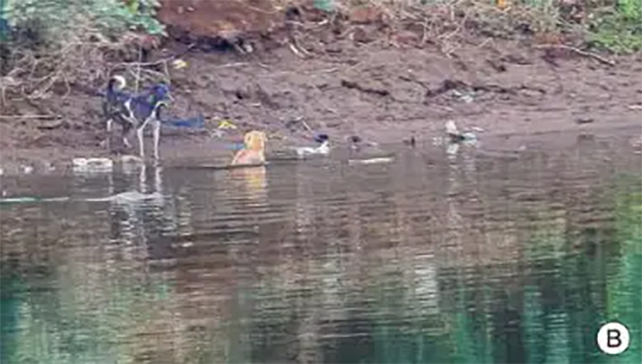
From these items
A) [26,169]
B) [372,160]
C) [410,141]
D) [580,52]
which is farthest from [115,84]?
[580,52]

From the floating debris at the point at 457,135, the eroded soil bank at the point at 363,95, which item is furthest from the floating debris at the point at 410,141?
the floating debris at the point at 457,135

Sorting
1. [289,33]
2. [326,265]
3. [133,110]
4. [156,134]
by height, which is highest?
[289,33]

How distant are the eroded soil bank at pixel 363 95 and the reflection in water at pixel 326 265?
208 centimetres

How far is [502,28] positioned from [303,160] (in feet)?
19.0

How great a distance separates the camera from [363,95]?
22016mm

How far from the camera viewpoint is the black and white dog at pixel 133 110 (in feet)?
64.3

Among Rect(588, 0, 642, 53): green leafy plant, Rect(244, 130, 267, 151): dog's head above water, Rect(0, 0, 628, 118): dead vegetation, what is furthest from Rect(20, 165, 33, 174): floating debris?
Rect(588, 0, 642, 53): green leafy plant

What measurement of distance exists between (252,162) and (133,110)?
1.57 m

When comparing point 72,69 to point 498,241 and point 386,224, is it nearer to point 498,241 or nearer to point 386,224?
point 386,224

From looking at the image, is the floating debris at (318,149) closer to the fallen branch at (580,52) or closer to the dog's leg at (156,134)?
the dog's leg at (156,134)

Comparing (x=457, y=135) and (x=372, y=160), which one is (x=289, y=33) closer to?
(x=457, y=135)

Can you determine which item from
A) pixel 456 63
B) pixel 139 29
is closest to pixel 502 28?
pixel 456 63

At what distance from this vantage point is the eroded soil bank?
66.5ft

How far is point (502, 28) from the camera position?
24.3 m
